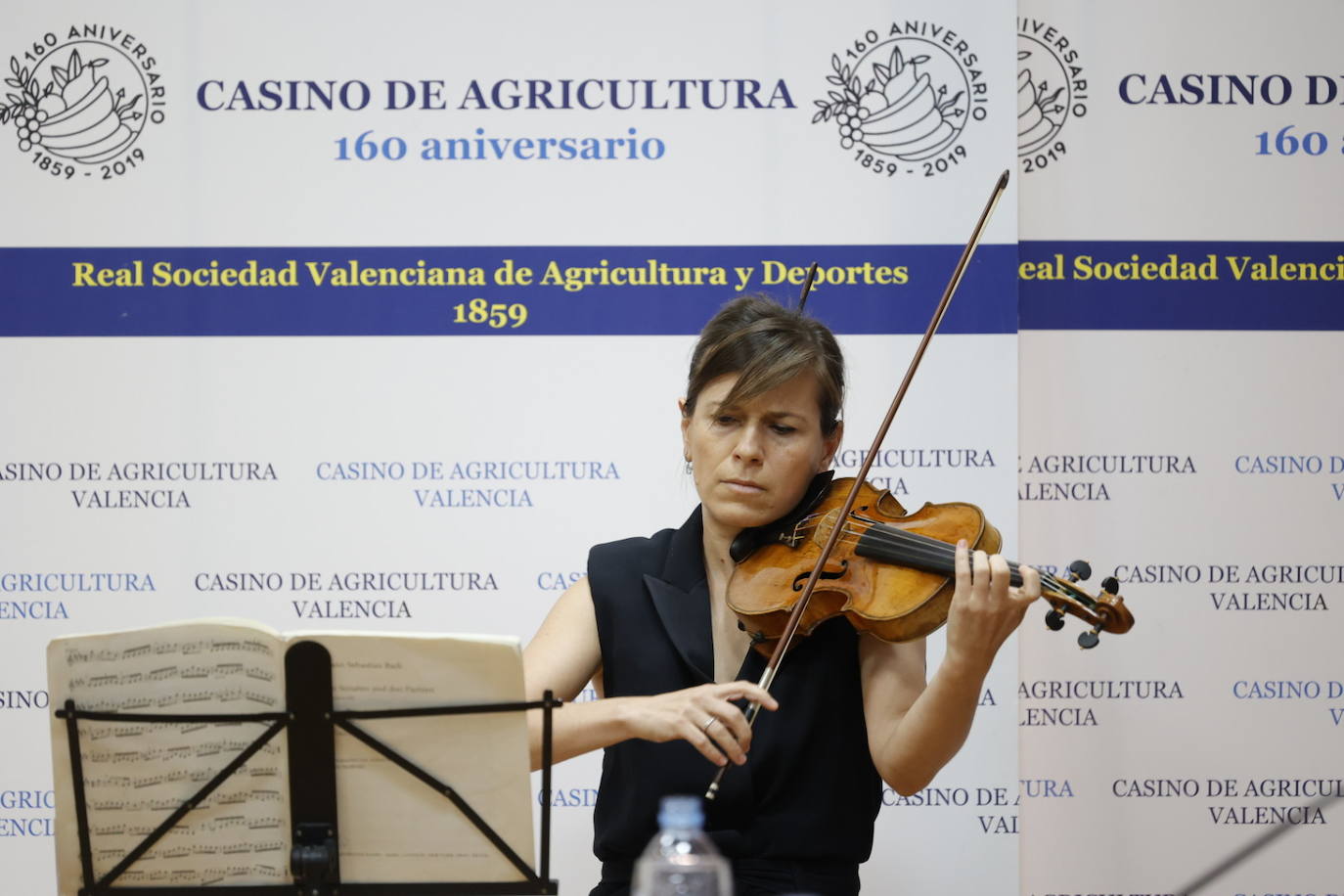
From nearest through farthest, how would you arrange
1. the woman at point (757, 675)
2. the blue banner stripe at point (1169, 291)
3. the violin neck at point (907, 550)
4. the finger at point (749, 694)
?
the finger at point (749, 694)
the violin neck at point (907, 550)
the woman at point (757, 675)
the blue banner stripe at point (1169, 291)

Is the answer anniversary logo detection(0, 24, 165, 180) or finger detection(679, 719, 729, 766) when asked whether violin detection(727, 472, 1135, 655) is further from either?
anniversary logo detection(0, 24, 165, 180)

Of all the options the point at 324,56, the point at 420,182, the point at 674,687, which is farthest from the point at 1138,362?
the point at 324,56

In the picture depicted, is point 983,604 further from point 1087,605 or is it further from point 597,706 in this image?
point 597,706

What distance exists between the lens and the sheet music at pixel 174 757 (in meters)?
1.40

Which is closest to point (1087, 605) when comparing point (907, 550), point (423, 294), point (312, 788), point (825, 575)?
point (907, 550)

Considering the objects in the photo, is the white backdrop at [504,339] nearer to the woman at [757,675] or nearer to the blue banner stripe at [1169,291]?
the blue banner stripe at [1169,291]

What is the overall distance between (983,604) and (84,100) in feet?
6.95

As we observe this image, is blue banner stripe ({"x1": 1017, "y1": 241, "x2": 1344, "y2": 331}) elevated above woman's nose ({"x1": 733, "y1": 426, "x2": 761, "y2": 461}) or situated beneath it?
elevated above

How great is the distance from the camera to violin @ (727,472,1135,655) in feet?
5.31

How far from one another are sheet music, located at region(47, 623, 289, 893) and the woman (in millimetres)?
409

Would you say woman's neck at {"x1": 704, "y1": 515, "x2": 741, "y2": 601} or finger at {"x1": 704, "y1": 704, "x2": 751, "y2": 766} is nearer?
finger at {"x1": 704, "y1": 704, "x2": 751, "y2": 766}

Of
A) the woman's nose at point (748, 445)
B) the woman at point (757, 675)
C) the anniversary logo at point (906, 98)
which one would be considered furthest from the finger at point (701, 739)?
the anniversary logo at point (906, 98)

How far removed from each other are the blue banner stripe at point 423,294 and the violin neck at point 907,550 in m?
0.94

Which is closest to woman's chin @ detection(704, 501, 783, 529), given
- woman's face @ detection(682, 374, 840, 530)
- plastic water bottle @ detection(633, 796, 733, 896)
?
woman's face @ detection(682, 374, 840, 530)
